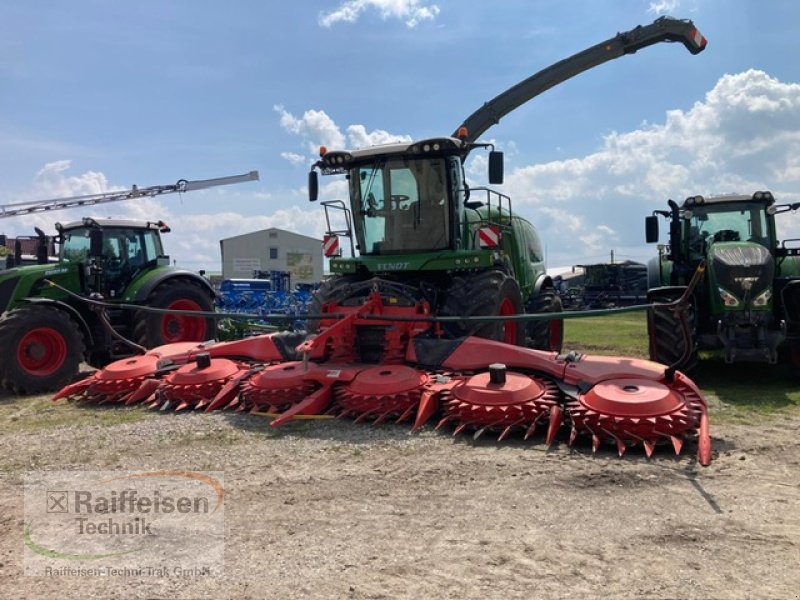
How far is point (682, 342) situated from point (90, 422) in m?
6.62

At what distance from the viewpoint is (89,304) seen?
9086 mm

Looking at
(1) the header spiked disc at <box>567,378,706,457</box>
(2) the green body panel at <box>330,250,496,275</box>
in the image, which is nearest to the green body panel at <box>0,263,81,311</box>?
(2) the green body panel at <box>330,250,496,275</box>

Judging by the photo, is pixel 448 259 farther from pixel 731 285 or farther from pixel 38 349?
pixel 38 349

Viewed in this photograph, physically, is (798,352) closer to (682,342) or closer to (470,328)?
(682,342)

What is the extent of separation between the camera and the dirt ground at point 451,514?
2.62m

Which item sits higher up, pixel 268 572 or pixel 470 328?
pixel 470 328

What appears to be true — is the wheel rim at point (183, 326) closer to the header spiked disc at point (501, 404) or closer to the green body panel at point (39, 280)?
the green body panel at point (39, 280)

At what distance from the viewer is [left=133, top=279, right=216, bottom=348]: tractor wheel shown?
9.59 m

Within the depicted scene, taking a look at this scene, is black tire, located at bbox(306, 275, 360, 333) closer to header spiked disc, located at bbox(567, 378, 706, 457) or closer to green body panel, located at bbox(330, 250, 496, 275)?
green body panel, located at bbox(330, 250, 496, 275)

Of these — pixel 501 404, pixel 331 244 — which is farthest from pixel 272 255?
pixel 501 404

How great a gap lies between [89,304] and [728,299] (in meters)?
8.66

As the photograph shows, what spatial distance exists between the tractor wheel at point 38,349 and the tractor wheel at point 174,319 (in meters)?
1.15

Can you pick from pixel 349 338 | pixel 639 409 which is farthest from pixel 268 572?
pixel 349 338

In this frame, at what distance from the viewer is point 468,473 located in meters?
4.03
